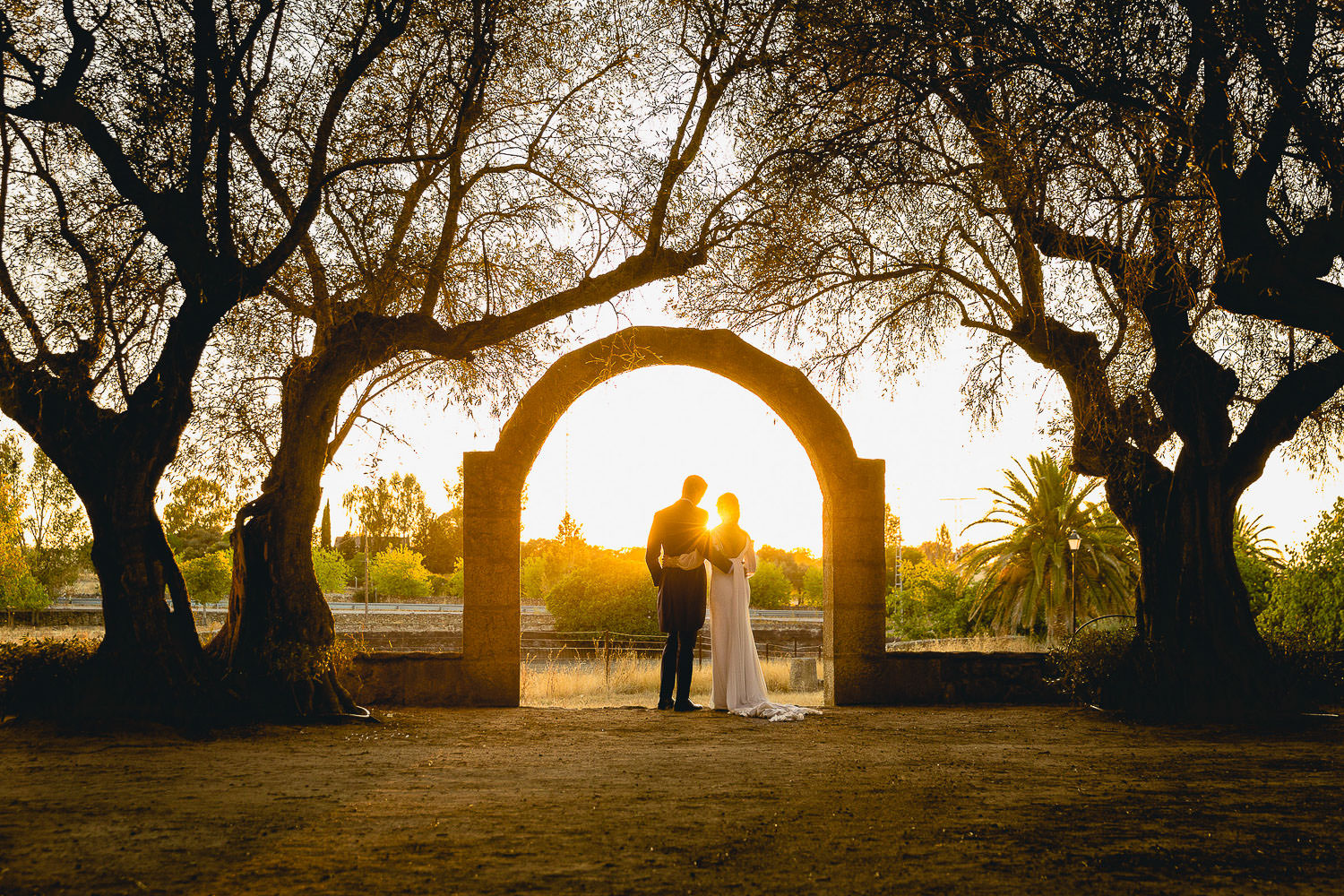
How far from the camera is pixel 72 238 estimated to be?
733 cm

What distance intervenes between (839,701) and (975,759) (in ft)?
12.9

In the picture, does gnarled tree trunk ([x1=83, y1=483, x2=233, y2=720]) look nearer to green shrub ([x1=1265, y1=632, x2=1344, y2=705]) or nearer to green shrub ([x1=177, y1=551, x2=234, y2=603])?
green shrub ([x1=1265, y1=632, x2=1344, y2=705])

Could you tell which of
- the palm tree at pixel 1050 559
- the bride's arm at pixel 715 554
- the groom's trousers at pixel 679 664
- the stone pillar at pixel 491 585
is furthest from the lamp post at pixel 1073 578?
the stone pillar at pixel 491 585

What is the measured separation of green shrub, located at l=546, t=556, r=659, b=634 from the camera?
2431 cm

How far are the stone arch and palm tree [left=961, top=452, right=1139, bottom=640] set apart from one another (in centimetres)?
1607

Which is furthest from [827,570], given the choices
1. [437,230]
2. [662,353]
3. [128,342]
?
[128,342]

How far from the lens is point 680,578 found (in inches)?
379

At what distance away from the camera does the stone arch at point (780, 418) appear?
9.94 m

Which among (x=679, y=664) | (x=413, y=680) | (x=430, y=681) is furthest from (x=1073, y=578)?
(x=413, y=680)

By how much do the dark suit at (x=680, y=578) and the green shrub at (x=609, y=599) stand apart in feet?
47.3

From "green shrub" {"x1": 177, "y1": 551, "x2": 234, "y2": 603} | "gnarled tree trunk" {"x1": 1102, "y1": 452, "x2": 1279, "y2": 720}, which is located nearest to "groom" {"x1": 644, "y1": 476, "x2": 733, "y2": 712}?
"gnarled tree trunk" {"x1": 1102, "y1": 452, "x2": 1279, "y2": 720}

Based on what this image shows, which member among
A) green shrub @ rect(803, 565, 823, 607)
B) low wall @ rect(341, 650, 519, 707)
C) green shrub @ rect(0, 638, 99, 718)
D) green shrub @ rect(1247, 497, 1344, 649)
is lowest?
green shrub @ rect(803, 565, 823, 607)

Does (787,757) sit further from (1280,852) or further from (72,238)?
(72,238)

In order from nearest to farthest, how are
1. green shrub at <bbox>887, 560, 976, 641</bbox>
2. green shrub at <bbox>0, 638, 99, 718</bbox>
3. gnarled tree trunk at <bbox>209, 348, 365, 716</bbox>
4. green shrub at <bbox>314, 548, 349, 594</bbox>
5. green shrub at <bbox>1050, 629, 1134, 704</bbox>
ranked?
green shrub at <bbox>0, 638, 99, 718</bbox>
gnarled tree trunk at <bbox>209, 348, 365, 716</bbox>
green shrub at <bbox>1050, 629, 1134, 704</bbox>
green shrub at <bbox>887, 560, 976, 641</bbox>
green shrub at <bbox>314, 548, 349, 594</bbox>
